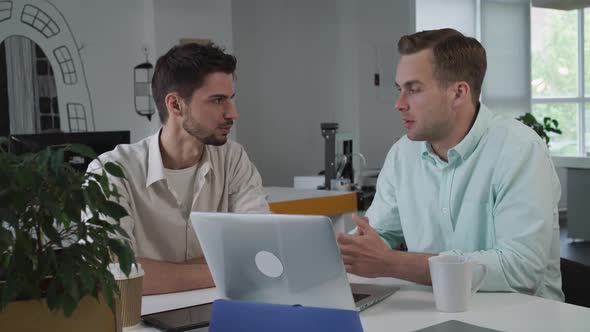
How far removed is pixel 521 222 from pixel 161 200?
3.46 ft

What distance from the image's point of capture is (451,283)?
4.83 ft

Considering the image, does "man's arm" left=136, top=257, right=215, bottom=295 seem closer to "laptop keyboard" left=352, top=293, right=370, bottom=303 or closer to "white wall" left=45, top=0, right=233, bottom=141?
"laptop keyboard" left=352, top=293, right=370, bottom=303

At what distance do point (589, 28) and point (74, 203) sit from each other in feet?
31.3

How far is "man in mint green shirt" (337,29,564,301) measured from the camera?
1.69 meters

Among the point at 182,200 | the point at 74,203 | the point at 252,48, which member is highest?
the point at 252,48

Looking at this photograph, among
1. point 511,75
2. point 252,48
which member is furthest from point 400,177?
point 511,75

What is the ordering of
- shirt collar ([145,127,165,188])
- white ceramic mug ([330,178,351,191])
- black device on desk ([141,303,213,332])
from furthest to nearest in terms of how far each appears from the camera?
white ceramic mug ([330,178,351,191])
shirt collar ([145,127,165,188])
black device on desk ([141,303,213,332])

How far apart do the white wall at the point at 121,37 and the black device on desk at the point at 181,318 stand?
177 inches

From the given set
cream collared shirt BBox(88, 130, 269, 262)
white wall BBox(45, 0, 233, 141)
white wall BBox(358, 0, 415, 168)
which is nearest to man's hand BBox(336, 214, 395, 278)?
cream collared shirt BBox(88, 130, 269, 262)

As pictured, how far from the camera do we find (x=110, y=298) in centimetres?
95

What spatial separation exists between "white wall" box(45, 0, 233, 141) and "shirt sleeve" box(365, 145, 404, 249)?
13.3ft

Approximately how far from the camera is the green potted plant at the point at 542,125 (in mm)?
8477

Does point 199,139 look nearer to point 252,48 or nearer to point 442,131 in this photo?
point 442,131

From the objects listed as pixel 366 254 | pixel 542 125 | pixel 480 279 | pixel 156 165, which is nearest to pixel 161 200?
pixel 156 165
